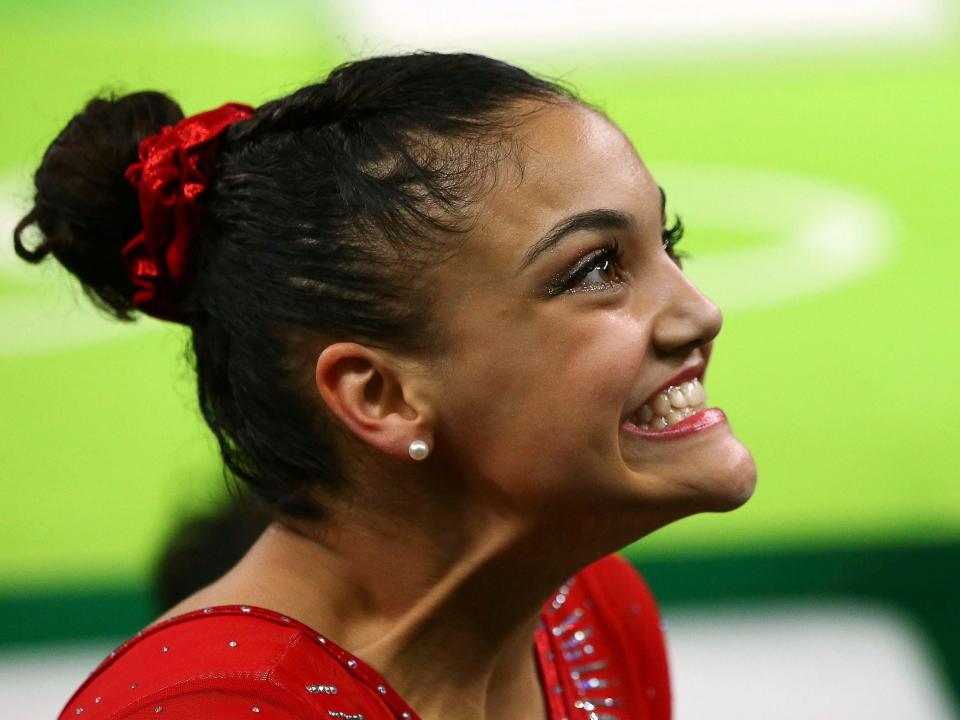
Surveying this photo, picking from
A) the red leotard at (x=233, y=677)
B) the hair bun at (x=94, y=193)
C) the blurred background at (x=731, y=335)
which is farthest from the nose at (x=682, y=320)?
the blurred background at (x=731, y=335)

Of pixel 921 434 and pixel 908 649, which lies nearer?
pixel 908 649

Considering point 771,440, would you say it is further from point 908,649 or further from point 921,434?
point 908,649

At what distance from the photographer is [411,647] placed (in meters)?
1.17

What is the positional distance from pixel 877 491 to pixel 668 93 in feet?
3.84

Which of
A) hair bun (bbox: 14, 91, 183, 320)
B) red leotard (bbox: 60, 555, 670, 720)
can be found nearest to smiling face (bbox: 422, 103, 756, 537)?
red leotard (bbox: 60, 555, 670, 720)

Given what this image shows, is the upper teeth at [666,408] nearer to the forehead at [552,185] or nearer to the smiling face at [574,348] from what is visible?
the smiling face at [574,348]

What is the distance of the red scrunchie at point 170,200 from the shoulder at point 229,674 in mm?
298

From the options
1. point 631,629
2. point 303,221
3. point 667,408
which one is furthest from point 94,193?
point 631,629

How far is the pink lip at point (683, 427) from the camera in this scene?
1.09m

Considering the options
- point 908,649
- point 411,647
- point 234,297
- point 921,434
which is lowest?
point 908,649

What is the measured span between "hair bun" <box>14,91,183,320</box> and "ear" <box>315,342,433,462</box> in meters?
0.26

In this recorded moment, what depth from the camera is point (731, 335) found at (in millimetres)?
3025

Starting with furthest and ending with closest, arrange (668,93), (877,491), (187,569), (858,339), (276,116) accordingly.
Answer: (668,93) → (858,339) → (877,491) → (187,569) → (276,116)

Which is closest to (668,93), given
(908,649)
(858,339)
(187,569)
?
(858,339)
